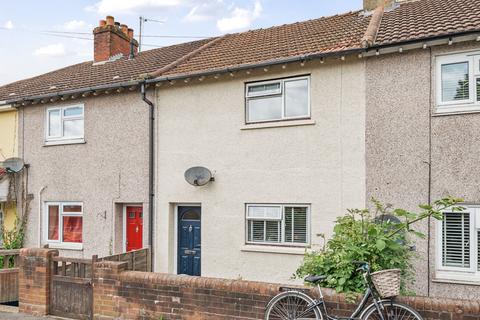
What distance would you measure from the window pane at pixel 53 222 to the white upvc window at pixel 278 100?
20.2 ft

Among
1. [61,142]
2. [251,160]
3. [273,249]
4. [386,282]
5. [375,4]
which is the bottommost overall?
A: [273,249]

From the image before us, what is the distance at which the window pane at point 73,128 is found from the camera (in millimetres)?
11680

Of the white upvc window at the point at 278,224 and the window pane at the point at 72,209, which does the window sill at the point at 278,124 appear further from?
the window pane at the point at 72,209

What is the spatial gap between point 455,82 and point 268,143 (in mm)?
3657

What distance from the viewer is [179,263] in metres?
10.3

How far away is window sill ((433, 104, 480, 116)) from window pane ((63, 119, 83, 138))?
8637 mm

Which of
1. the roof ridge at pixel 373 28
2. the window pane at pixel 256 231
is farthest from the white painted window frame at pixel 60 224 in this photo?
the roof ridge at pixel 373 28

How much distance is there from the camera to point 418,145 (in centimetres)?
779

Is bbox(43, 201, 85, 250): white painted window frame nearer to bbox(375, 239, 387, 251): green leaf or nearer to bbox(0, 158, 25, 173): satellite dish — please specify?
bbox(0, 158, 25, 173): satellite dish

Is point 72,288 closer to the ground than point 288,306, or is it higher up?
closer to the ground

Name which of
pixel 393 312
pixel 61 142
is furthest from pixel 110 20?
pixel 393 312

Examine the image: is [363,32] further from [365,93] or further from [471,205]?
[471,205]

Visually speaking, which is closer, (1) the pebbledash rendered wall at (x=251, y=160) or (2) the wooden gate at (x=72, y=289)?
(2) the wooden gate at (x=72, y=289)

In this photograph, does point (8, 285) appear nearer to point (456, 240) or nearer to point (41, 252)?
point (41, 252)
